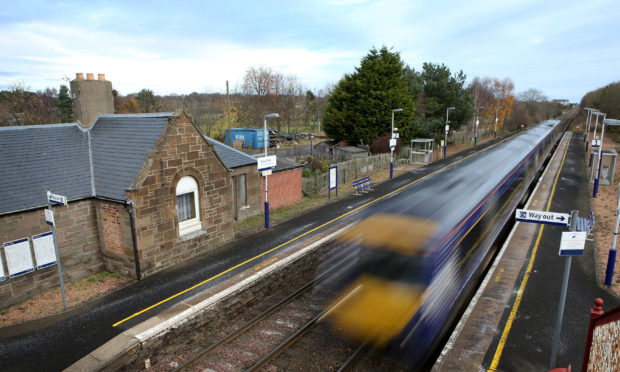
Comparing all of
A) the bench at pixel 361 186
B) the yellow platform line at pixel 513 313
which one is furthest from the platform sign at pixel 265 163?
the yellow platform line at pixel 513 313

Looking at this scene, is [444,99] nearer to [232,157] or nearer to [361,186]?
[361,186]

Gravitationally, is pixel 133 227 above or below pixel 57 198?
below

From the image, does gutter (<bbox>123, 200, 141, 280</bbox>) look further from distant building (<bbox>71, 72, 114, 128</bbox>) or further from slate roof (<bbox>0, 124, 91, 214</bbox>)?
distant building (<bbox>71, 72, 114, 128</bbox>)

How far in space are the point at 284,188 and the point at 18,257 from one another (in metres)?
13.0

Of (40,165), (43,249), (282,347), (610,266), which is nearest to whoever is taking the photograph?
(282,347)

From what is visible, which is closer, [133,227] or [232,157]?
[133,227]

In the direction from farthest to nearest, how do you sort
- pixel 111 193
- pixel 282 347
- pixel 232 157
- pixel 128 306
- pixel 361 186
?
pixel 361 186, pixel 232 157, pixel 111 193, pixel 128 306, pixel 282 347

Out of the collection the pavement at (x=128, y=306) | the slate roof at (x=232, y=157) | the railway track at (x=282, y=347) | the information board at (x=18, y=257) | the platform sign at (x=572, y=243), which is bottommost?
the railway track at (x=282, y=347)

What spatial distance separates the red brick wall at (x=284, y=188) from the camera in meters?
20.0

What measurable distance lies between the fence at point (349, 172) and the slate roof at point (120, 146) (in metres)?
12.1

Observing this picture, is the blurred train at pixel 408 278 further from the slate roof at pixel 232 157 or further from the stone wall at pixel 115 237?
the slate roof at pixel 232 157

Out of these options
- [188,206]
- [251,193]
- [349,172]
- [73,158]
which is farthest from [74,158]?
[349,172]

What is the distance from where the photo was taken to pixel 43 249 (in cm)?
1048

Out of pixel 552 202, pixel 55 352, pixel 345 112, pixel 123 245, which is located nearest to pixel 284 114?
pixel 345 112
